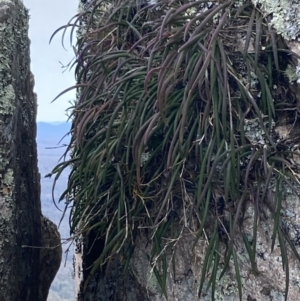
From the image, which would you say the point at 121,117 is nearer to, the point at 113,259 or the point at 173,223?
the point at 173,223

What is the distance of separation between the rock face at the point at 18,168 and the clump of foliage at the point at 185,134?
0.97 ft

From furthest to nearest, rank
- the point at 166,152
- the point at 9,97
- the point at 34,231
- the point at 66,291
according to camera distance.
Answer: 1. the point at 66,291
2. the point at 34,231
3. the point at 9,97
4. the point at 166,152

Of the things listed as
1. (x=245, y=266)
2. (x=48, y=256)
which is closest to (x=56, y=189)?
(x=48, y=256)

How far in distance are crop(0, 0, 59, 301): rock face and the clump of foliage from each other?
0.30 m

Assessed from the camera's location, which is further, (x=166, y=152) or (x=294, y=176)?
(x=166, y=152)

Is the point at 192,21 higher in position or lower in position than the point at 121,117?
higher

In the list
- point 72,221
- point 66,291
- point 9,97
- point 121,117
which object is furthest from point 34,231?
point 66,291

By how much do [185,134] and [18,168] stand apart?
3.30 feet

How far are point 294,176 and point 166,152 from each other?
554mm

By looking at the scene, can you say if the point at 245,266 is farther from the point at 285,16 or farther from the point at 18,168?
the point at 18,168

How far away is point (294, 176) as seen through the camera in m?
2.23

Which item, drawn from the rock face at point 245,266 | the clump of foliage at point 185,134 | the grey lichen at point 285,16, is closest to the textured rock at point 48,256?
the rock face at point 245,266

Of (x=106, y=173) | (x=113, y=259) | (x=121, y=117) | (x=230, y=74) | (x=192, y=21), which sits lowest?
(x=113, y=259)

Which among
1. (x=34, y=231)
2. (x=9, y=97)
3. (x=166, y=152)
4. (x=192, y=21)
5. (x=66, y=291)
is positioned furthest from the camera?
(x=66, y=291)
